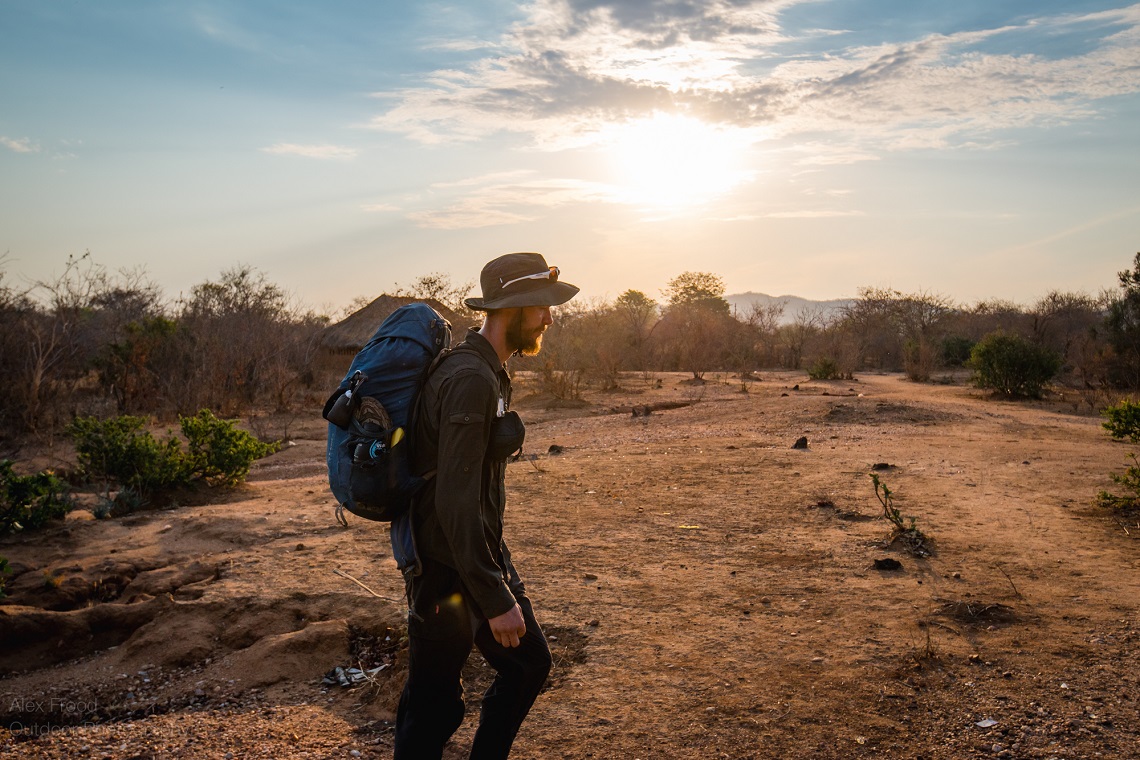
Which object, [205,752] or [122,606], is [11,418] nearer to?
[122,606]

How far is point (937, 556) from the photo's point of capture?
497 cm

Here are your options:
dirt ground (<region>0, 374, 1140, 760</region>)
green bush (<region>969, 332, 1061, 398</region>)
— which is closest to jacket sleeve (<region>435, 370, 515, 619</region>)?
dirt ground (<region>0, 374, 1140, 760</region>)

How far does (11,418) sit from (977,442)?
Answer: 13142 mm

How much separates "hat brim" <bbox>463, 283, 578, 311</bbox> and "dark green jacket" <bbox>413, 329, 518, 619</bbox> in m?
0.10

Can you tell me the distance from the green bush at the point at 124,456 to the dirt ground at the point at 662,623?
465 millimetres

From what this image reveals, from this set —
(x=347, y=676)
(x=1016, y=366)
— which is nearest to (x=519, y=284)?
(x=347, y=676)

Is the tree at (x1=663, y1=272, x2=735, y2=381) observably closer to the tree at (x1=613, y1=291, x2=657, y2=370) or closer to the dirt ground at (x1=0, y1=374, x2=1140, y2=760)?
the tree at (x1=613, y1=291, x2=657, y2=370)

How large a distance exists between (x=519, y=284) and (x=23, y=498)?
5.68 meters

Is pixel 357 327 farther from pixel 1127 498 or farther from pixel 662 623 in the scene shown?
pixel 662 623

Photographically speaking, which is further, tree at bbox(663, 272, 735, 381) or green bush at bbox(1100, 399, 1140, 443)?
tree at bbox(663, 272, 735, 381)

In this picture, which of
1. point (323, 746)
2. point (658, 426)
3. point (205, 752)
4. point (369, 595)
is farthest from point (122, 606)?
point (658, 426)

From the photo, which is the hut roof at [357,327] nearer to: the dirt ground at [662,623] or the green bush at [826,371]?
Answer: the green bush at [826,371]

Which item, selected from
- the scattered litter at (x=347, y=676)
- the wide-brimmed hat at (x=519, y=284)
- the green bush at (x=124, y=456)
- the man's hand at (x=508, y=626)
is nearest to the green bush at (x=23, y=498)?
the green bush at (x=124, y=456)

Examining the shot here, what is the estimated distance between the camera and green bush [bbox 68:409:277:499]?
25.3 ft
